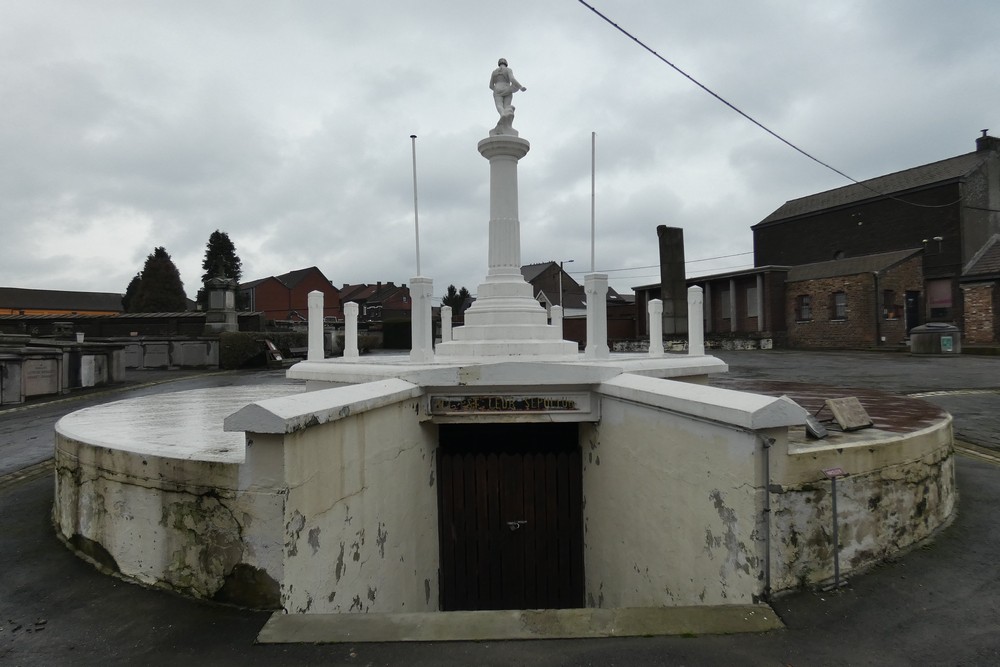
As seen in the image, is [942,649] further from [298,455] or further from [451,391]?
[451,391]

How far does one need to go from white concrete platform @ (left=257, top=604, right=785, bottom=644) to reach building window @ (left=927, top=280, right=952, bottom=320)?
109 ft

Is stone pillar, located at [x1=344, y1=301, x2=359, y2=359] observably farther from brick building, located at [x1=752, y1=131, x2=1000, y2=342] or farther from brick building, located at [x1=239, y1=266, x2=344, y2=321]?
brick building, located at [x1=239, y1=266, x2=344, y2=321]

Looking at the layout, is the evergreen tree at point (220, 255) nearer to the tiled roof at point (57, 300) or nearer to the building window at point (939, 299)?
the tiled roof at point (57, 300)

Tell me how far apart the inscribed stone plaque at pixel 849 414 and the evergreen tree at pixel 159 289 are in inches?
1968

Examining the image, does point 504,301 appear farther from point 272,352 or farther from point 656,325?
point 272,352

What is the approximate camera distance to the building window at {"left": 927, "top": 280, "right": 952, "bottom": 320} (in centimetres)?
2842

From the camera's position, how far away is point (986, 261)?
26.0 meters

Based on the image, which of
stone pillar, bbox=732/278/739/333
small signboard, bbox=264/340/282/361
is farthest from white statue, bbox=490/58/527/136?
stone pillar, bbox=732/278/739/333

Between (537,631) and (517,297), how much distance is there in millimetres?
5370

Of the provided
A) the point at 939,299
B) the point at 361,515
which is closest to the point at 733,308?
the point at 939,299

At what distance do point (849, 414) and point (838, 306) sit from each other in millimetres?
27288

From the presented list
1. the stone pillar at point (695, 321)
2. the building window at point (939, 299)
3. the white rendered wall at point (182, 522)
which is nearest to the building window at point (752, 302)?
the building window at point (939, 299)

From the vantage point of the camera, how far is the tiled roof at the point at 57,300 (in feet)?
225

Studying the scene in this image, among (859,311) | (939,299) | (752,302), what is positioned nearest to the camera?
(859,311)
